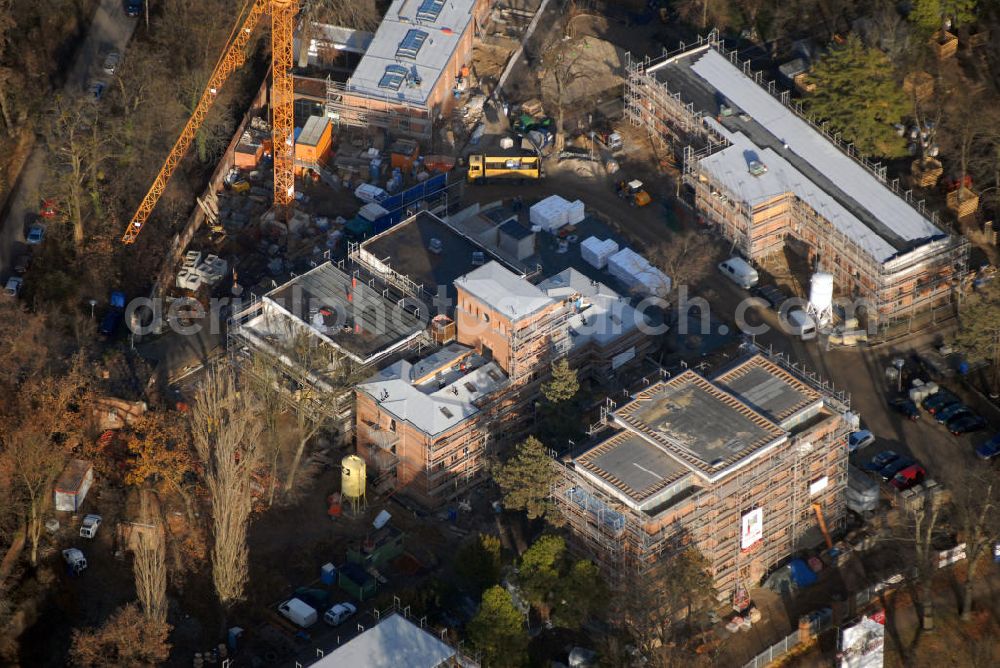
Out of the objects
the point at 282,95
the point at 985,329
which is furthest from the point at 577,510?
the point at 282,95

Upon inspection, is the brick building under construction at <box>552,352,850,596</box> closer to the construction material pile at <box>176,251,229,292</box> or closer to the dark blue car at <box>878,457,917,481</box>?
the dark blue car at <box>878,457,917,481</box>

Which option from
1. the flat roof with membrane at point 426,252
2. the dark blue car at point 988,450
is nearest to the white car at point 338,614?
the flat roof with membrane at point 426,252

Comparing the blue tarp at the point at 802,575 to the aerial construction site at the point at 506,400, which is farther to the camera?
the blue tarp at the point at 802,575

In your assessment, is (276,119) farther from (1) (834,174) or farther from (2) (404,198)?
(1) (834,174)

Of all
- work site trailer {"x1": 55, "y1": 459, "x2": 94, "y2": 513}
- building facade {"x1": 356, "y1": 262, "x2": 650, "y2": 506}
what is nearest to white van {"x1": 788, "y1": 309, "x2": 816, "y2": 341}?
building facade {"x1": 356, "y1": 262, "x2": 650, "y2": 506}

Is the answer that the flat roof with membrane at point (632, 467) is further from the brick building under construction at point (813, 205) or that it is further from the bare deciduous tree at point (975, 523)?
the brick building under construction at point (813, 205)
